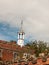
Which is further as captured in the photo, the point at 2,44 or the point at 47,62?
the point at 2,44

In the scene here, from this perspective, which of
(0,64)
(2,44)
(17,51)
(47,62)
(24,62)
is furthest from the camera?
(17,51)

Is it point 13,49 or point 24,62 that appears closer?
point 24,62

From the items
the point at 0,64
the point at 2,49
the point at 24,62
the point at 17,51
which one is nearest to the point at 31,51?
the point at 17,51

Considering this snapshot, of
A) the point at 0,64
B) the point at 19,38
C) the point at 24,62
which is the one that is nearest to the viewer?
the point at 24,62

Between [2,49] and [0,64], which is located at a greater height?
[2,49]

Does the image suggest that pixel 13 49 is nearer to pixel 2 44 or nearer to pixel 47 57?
pixel 2 44

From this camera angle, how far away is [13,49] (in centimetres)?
4109

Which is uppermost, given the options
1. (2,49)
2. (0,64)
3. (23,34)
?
(23,34)

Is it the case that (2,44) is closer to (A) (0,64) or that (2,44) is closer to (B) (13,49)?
(B) (13,49)

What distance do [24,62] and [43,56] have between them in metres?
1.56

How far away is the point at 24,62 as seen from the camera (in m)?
13.8

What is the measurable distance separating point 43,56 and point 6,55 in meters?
27.5

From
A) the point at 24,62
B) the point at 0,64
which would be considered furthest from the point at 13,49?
the point at 24,62

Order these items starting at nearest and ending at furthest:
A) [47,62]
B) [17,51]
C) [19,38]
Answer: [47,62], [17,51], [19,38]
